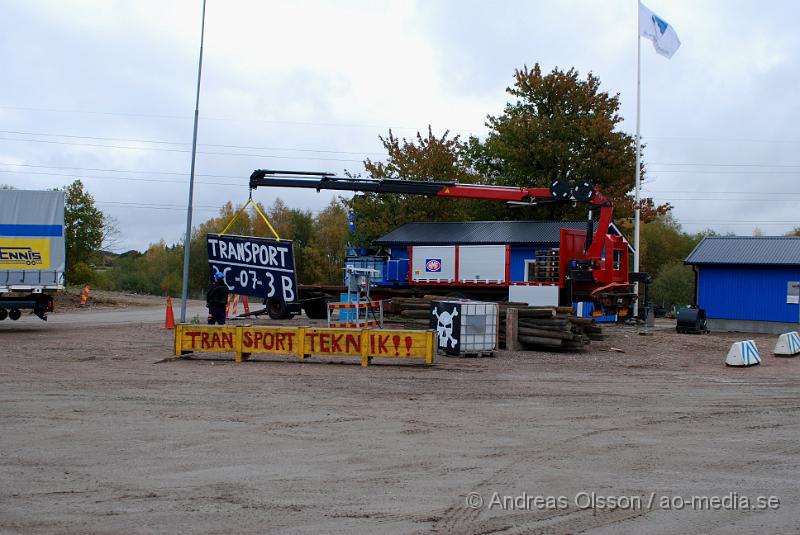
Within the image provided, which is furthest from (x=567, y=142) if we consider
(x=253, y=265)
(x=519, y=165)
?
(x=253, y=265)

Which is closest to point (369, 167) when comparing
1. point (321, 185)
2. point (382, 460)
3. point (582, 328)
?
point (321, 185)

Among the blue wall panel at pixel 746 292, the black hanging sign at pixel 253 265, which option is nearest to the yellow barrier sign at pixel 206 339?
the black hanging sign at pixel 253 265

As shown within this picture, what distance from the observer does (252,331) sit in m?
16.9

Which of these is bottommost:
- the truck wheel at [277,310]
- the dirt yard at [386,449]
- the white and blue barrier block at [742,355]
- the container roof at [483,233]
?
the dirt yard at [386,449]

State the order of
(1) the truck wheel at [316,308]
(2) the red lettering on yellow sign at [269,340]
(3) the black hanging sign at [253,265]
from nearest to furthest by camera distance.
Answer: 1. (2) the red lettering on yellow sign at [269,340]
2. (3) the black hanging sign at [253,265]
3. (1) the truck wheel at [316,308]

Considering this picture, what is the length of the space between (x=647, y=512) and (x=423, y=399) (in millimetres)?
6129

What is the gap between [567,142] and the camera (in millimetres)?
40562

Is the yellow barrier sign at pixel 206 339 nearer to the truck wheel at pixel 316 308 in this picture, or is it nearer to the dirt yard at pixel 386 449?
the dirt yard at pixel 386 449

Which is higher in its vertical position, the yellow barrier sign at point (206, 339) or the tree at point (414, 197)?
the tree at point (414, 197)

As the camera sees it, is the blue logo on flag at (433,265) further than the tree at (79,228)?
No

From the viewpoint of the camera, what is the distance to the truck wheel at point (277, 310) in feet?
Result: 93.8

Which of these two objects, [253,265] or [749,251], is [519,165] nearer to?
[749,251]

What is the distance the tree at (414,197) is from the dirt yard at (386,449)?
91.6 feet

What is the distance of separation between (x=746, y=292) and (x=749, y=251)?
1805 mm
